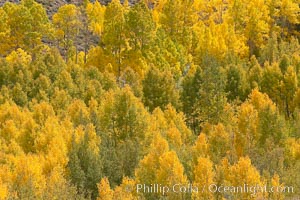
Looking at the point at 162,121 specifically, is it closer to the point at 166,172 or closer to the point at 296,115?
the point at 296,115

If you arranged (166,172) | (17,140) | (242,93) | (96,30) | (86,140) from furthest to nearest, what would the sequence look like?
(96,30)
(242,93)
(17,140)
(86,140)
(166,172)

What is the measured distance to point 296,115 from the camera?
4553 centimetres

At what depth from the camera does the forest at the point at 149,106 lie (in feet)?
97.4

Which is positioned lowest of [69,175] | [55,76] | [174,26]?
[69,175]

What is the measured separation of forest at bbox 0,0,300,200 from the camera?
97.4 ft

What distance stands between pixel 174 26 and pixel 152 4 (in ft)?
112

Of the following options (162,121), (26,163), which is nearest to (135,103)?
(162,121)

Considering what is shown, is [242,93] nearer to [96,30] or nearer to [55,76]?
[55,76]

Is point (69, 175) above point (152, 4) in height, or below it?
below

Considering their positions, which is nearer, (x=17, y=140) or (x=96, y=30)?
(x=17, y=140)

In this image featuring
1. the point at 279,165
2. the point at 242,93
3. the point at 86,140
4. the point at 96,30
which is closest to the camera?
the point at 279,165

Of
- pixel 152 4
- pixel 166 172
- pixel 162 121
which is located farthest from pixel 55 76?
pixel 152 4

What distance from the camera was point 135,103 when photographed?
4150cm

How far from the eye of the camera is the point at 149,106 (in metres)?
51.8
